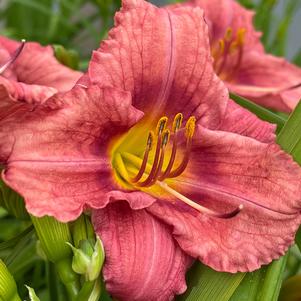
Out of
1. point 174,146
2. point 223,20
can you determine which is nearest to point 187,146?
point 174,146

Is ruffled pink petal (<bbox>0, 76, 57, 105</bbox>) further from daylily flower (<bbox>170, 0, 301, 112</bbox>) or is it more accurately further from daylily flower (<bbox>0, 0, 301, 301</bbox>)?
daylily flower (<bbox>170, 0, 301, 112</bbox>)

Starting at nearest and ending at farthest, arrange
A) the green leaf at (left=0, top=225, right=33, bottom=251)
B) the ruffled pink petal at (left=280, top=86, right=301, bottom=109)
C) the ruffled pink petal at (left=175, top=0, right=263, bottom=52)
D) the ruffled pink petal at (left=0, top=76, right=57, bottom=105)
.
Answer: the ruffled pink petal at (left=0, top=76, right=57, bottom=105) < the green leaf at (left=0, top=225, right=33, bottom=251) < the ruffled pink petal at (left=280, top=86, right=301, bottom=109) < the ruffled pink petal at (left=175, top=0, right=263, bottom=52)

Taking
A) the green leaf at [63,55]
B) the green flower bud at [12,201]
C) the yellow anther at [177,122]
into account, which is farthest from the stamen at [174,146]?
the green leaf at [63,55]

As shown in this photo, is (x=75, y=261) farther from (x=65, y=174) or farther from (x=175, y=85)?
(x=175, y=85)

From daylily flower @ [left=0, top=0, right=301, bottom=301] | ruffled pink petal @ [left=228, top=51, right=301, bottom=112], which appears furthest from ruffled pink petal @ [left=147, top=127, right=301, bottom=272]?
ruffled pink petal @ [left=228, top=51, right=301, bottom=112]

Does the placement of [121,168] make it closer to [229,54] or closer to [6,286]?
[6,286]


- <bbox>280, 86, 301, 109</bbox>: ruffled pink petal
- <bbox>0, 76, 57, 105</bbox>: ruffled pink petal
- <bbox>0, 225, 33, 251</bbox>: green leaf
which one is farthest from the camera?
<bbox>280, 86, 301, 109</bbox>: ruffled pink petal

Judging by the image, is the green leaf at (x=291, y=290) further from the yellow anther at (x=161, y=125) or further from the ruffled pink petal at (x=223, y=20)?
the ruffled pink petal at (x=223, y=20)
